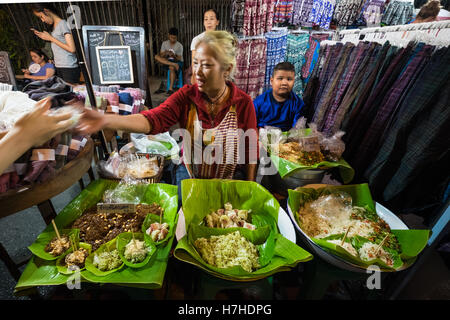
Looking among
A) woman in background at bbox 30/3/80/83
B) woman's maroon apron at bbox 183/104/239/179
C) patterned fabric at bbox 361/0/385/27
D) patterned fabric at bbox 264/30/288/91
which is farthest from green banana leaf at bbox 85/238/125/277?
patterned fabric at bbox 361/0/385/27

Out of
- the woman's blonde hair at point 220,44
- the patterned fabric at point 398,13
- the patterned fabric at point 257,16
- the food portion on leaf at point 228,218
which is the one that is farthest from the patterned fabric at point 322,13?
the food portion on leaf at point 228,218

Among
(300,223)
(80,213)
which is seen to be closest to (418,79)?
(300,223)

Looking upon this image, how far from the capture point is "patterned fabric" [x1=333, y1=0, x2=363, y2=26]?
4.06 metres

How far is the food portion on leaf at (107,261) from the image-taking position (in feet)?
3.54

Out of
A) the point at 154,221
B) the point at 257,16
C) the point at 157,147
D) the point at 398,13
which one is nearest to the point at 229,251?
the point at 154,221

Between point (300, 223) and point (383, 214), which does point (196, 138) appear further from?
point (383, 214)

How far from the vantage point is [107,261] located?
110 centimetres

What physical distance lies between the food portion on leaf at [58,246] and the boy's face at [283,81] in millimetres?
2509

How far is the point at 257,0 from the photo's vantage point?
3732 millimetres

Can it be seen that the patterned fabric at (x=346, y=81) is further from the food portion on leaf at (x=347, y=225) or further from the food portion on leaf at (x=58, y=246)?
the food portion on leaf at (x=58, y=246)

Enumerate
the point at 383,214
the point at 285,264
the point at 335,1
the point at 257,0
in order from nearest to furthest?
1. the point at 285,264
2. the point at 383,214
3. the point at 257,0
4. the point at 335,1

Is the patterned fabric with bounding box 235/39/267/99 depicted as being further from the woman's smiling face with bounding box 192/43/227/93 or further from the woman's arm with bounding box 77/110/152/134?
the woman's arm with bounding box 77/110/152/134

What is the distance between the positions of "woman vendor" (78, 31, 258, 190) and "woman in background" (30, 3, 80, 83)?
2.32 m

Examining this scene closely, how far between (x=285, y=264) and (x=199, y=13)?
8.90 meters
